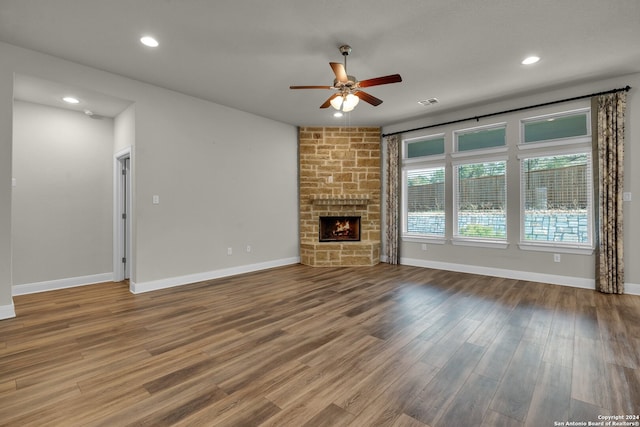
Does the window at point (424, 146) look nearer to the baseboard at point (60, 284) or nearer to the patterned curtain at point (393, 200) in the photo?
the patterned curtain at point (393, 200)

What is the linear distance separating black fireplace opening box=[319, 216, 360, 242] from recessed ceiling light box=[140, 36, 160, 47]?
4228 millimetres

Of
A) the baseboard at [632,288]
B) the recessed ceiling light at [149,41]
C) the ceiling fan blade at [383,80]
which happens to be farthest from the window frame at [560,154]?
the recessed ceiling light at [149,41]

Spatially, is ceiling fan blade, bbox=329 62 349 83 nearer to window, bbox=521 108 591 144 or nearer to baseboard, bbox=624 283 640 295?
window, bbox=521 108 591 144

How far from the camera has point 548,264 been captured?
4.54 metres

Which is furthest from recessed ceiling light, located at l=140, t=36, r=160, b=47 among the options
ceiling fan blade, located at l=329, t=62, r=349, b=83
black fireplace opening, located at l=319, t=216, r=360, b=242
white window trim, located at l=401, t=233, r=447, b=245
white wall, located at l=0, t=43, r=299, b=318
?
white window trim, located at l=401, t=233, r=447, b=245

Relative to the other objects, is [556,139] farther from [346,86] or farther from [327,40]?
[327,40]

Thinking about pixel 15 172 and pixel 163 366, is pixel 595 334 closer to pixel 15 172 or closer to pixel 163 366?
pixel 163 366

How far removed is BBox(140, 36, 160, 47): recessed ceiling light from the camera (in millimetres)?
3043

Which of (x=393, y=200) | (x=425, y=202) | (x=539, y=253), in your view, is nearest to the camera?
(x=539, y=253)

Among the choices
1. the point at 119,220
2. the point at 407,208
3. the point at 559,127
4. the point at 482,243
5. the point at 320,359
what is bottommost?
the point at 320,359

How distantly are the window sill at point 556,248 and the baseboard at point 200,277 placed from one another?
427 centimetres

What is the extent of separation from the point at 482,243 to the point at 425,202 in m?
1.33

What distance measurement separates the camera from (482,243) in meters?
5.14

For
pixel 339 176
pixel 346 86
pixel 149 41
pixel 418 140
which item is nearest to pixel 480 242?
pixel 418 140
